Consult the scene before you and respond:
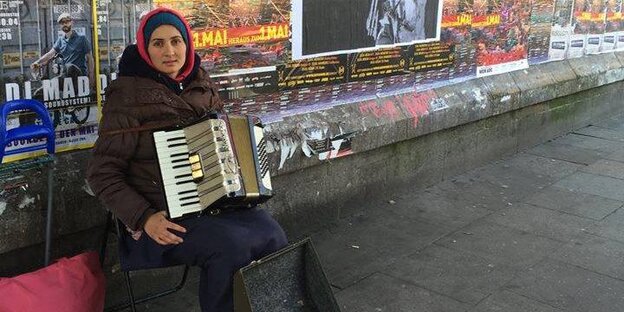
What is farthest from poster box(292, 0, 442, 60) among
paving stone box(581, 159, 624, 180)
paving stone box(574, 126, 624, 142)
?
paving stone box(574, 126, 624, 142)

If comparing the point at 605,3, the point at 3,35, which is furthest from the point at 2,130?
the point at 605,3

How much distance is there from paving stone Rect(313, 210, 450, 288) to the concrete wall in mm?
159

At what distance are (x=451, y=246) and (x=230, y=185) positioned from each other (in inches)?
90.8

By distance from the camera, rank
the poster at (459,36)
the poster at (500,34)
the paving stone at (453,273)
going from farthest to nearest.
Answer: the poster at (500,34)
the poster at (459,36)
the paving stone at (453,273)

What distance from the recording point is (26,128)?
287 centimetres

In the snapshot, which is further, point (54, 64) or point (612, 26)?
point (612, 26)

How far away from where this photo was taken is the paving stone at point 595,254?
429 cm

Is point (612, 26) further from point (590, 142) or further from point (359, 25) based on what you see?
point (359, 25)

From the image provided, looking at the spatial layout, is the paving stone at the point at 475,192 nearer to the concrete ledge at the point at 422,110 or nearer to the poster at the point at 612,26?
the concrete ledge at the point at 422,110

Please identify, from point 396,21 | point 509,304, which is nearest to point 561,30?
point 396,21

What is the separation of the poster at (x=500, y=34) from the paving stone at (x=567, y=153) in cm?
92

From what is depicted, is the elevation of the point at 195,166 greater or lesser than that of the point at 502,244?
greater

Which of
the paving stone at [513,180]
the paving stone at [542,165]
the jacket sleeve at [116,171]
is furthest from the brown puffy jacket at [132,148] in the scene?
the paving stone at [542,165]

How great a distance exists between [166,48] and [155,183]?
58 cm
